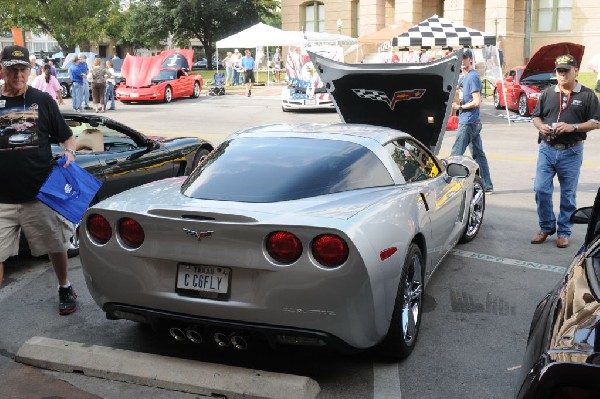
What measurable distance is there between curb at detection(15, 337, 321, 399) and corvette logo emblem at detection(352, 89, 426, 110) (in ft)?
15.5

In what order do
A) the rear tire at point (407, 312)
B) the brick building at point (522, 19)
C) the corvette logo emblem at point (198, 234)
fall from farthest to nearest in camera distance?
the brick building at point (522, 19), the rear tire at point (407, 312), the corvette logo emblem at point (198, 234)

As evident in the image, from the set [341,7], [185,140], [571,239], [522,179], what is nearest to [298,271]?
[571,239]

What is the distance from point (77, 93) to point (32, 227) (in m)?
19.8

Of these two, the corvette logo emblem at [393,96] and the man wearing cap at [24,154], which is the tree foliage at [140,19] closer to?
the corvette logo emblem at [393,96]

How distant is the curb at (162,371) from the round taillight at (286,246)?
0.71 meters

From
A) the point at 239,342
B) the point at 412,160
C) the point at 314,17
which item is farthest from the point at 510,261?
the point at 314,17

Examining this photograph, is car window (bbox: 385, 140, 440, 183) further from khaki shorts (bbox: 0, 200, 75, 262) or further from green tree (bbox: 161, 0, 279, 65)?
green tree (bbox: 161, 0, 279, 65)

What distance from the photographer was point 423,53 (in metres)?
28.9

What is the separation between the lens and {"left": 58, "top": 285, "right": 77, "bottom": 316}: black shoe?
16.9ft

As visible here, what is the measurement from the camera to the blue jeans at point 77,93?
76.0 ft

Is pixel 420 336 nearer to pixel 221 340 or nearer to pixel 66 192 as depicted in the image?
pixel 221 340

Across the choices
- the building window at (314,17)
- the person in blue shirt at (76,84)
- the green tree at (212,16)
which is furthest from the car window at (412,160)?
the green tree at (212,16)

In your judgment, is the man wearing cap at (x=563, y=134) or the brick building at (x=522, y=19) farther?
the brick building at (x=522, y=19)

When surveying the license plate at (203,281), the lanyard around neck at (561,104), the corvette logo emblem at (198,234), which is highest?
the lanyard around neck at (561,104)
